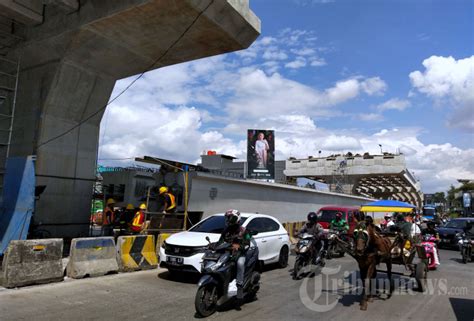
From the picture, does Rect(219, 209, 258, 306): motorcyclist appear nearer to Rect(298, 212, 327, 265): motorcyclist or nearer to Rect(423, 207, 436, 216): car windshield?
Rect(298, 212, 327, 265): motorcyclist

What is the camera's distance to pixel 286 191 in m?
25.3

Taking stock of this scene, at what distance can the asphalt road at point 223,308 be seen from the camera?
249 inches

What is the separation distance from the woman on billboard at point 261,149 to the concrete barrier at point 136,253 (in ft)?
60.2

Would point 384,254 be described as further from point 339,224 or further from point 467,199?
point 467,199

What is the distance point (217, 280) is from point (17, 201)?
6.91m

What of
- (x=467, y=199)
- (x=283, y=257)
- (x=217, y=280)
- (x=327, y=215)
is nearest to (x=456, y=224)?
(x=327, y=215)

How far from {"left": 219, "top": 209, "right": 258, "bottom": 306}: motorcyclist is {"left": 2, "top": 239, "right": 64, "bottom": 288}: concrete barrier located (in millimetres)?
4189

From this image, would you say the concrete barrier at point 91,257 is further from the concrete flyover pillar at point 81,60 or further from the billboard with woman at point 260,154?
the billboard with woman at point 260,154

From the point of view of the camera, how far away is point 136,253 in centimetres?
1034

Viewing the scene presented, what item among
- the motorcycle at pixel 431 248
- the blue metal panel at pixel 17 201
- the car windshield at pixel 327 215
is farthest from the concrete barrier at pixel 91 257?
the car windshield at pixel 327 215

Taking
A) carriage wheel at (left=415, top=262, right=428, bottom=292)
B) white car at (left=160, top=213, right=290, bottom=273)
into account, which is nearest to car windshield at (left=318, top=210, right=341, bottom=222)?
white car at (left=160, top=213, right=290, bottom=273)

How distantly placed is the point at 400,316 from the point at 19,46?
48.3 feet

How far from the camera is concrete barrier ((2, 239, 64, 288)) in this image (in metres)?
7.70

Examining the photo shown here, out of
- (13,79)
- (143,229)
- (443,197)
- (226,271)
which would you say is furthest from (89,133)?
(443,197)
